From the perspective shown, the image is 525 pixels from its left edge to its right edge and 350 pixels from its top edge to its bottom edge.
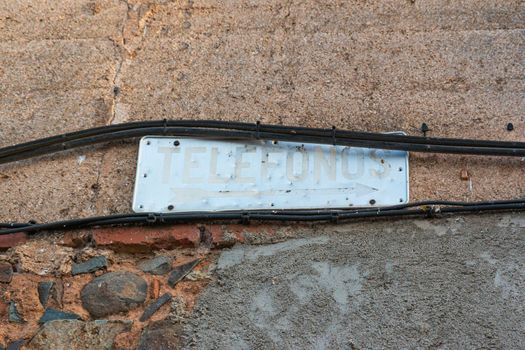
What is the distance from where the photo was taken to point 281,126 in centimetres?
284

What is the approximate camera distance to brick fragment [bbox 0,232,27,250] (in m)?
2.79

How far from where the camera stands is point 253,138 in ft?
9.41

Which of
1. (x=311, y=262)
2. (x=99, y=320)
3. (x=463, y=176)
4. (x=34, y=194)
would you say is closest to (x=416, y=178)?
(x=463, y=176)

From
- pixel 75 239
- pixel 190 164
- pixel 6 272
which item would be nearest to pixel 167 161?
pixel 190 164

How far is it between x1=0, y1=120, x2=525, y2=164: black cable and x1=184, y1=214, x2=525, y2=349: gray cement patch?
0.26 m

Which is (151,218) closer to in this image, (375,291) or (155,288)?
(155,288)

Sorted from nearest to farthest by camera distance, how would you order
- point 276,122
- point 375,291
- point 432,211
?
point 375,291 → point 432,211 → point 276,122

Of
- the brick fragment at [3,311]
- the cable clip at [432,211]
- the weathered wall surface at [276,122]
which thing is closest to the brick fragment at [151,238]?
the weathered wall surface at [276,122]

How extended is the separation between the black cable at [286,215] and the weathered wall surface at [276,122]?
4cm

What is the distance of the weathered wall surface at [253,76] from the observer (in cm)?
286

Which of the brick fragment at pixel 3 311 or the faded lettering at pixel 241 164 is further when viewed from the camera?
the faded lettering at pixel 241 164

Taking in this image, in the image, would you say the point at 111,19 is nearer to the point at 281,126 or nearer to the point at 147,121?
the point at 147,121

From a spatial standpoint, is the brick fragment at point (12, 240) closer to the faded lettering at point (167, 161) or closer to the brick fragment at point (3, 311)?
the brick fragment at point (3, 311)

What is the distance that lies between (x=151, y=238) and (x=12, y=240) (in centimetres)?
50
